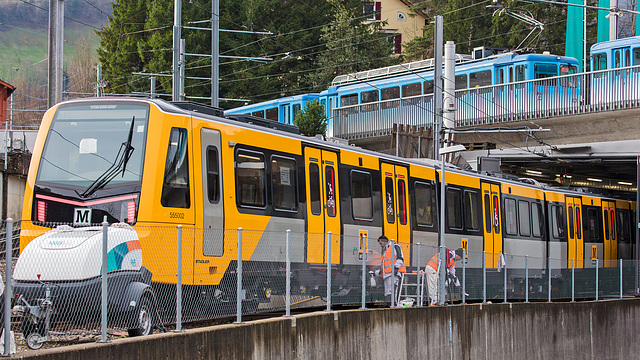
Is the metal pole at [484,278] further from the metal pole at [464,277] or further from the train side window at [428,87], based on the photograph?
the train side window at [428,87]

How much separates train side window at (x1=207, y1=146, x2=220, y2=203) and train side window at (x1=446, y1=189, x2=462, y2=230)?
9.78 m

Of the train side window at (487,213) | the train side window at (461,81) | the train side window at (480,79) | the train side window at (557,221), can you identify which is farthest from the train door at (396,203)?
the train side window at (461,81)

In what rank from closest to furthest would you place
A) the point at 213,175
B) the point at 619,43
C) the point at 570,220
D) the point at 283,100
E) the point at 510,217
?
the point at 213,175
the point at 510,217
the point at 570,220
the point at 619,43
the point at 283,100

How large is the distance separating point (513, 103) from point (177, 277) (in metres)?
25.6

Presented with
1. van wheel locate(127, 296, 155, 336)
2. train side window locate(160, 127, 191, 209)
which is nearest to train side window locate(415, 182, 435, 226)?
train side window locate(160, 127, 191, 209)

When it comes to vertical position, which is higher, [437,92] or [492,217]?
[437,92]

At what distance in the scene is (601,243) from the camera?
106 feet

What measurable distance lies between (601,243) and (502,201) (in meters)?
8.73

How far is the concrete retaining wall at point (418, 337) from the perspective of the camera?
10109 mm

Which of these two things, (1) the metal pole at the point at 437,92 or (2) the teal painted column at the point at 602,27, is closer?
(1) the metal pole at the point at 437,92

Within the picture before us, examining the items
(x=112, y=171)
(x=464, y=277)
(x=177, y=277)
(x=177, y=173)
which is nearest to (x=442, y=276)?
(x=464, y=277)

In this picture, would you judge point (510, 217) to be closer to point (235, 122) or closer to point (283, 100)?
point (235, 122)

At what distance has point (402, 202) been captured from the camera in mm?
20172

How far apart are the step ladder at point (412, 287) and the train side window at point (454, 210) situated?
4865 mm
